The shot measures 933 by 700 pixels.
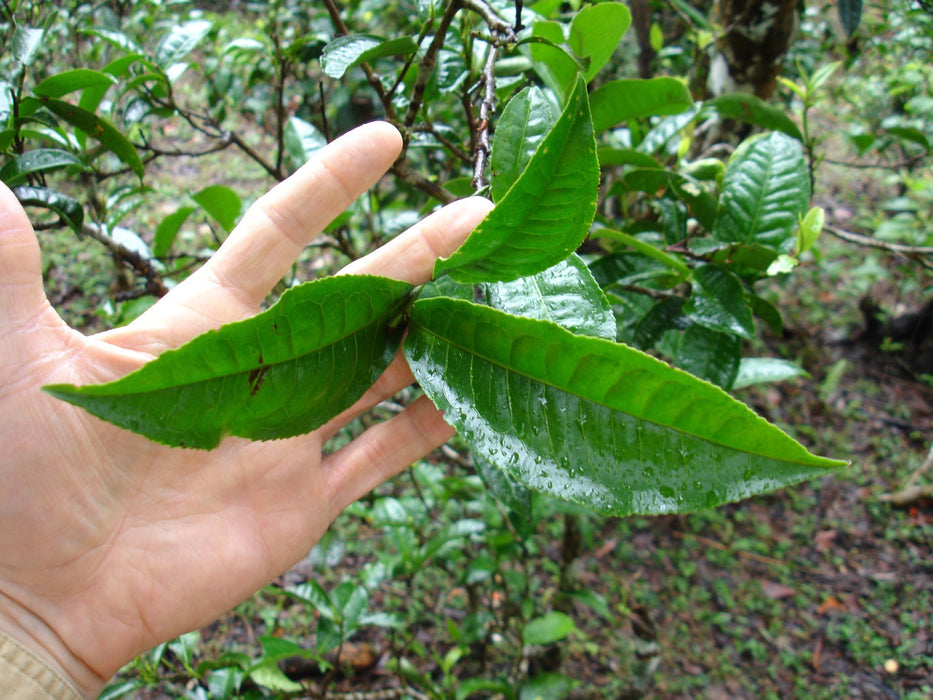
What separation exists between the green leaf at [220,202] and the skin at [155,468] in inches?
17.3

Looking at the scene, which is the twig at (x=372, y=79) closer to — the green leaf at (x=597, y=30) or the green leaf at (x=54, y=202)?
the green leaf at (x=597, y=30)

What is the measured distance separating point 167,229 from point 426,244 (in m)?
0.95

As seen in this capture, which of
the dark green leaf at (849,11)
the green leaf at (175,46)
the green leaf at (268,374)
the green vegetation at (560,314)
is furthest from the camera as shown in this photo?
the dark green leaf at (849,11)

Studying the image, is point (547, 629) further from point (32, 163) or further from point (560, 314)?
point (32, 163)

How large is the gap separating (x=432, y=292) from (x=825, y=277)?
413 cm

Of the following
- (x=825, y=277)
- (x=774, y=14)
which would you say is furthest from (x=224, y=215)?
(x=825, y=277)

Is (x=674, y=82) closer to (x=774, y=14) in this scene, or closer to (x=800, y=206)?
(x=800, y=206)

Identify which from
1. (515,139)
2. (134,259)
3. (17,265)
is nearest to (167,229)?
(134,259)

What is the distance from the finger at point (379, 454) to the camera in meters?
1.14


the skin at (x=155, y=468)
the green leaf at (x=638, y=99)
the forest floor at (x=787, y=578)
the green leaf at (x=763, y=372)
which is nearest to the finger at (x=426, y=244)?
the skin at (x=155, y=468)

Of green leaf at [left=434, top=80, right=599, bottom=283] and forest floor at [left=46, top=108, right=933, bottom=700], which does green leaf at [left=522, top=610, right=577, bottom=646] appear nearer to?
forest floor at [left=46, top=108, right=933, bottom=700]

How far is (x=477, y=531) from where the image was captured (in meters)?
1.76

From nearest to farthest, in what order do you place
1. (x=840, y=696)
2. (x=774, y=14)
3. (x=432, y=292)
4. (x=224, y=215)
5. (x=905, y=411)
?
(x=432, y=292)
(x=224, y=215)
(x=774, y=14)
(x=840, y=696)
(x=905, y=411)

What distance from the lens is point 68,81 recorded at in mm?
1116
